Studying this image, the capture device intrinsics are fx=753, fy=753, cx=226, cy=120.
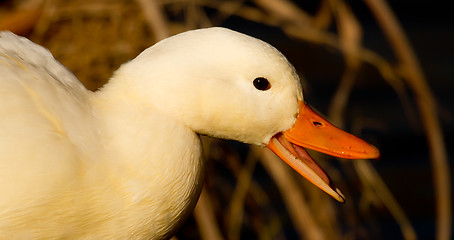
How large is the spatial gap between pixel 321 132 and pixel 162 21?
0.70m

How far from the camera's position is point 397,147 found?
13.7 feet

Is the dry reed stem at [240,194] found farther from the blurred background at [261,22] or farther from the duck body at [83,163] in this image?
the duck body at [83,163]

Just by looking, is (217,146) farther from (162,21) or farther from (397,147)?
(397,147)

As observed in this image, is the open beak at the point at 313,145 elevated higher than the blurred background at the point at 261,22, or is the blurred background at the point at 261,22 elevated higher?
the open beak at the point at 313,145

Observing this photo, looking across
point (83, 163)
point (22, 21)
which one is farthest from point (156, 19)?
point (83, 163)

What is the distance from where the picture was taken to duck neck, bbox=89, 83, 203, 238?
1.29 m

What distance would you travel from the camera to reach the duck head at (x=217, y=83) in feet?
4.22

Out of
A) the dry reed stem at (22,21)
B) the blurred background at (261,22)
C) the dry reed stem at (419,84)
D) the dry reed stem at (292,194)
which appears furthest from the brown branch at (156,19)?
the dry reed stem at (419,84)

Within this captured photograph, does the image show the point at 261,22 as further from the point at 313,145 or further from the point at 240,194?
the point at 313,145

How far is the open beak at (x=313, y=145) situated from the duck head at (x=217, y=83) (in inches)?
1.7

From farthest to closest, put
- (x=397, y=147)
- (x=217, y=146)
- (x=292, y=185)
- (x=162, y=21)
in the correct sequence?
1. (x=397, y=147)
2. (x=217, y=146)
3. (x=292, y=185)
4. (x=162, y=21)

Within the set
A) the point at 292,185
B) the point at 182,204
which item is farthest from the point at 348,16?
the point at 182,204

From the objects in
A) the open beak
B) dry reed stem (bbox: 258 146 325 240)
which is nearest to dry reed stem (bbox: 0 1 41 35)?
dry reed stem (bbox: 258 146 325 240)

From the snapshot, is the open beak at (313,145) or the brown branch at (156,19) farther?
A: the brown branch at (156,19)
